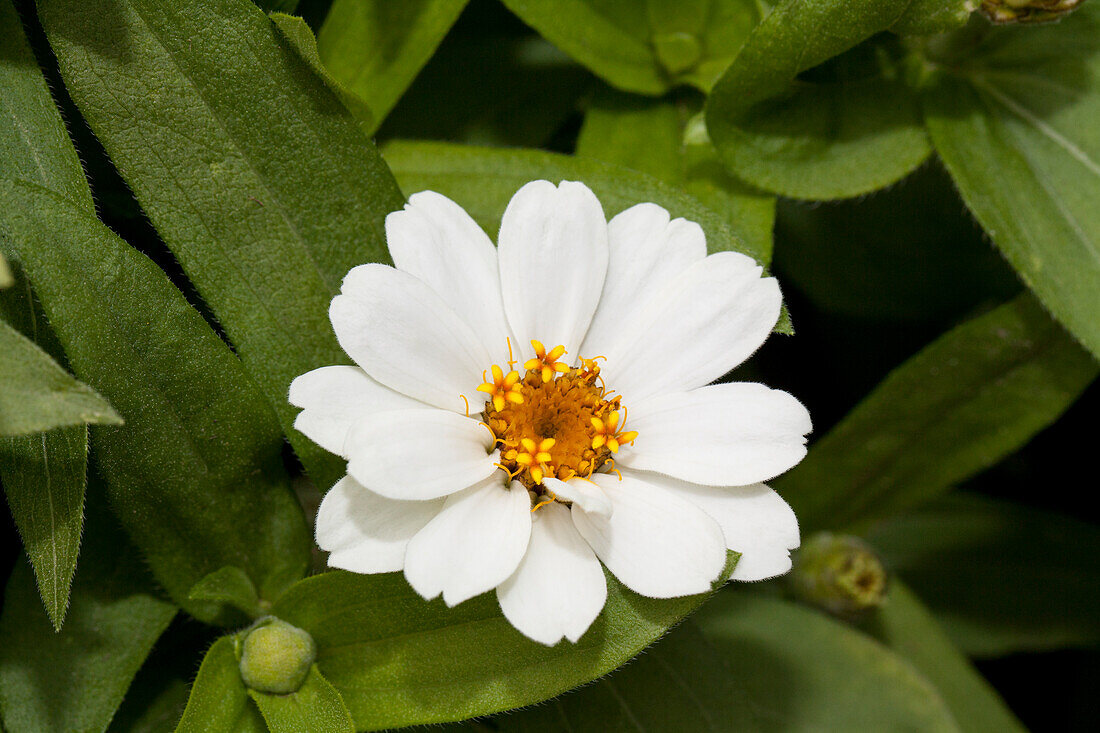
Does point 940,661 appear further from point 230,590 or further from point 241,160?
point 241,160

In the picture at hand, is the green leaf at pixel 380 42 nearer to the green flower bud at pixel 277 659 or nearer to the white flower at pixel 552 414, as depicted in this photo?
the white flower at pixel 552 414

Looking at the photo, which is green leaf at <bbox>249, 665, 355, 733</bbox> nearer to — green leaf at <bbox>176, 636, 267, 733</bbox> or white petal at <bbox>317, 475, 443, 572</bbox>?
green leaf at <bbox>176, 636, 267, 733</bbox>

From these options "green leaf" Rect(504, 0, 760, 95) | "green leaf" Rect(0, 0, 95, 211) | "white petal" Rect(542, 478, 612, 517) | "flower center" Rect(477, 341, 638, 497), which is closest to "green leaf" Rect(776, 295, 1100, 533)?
"green leaf" Rect(504, 0, 760, 95)

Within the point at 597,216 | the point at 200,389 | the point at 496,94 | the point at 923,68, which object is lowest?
the point at 200,389


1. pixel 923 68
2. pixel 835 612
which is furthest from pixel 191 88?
pixel 835 612

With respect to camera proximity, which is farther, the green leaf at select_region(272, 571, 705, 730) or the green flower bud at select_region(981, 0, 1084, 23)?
the green flower bud at select_region(981, 0, 1084, 23)

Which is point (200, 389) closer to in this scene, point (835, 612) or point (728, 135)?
point (728, 135)
